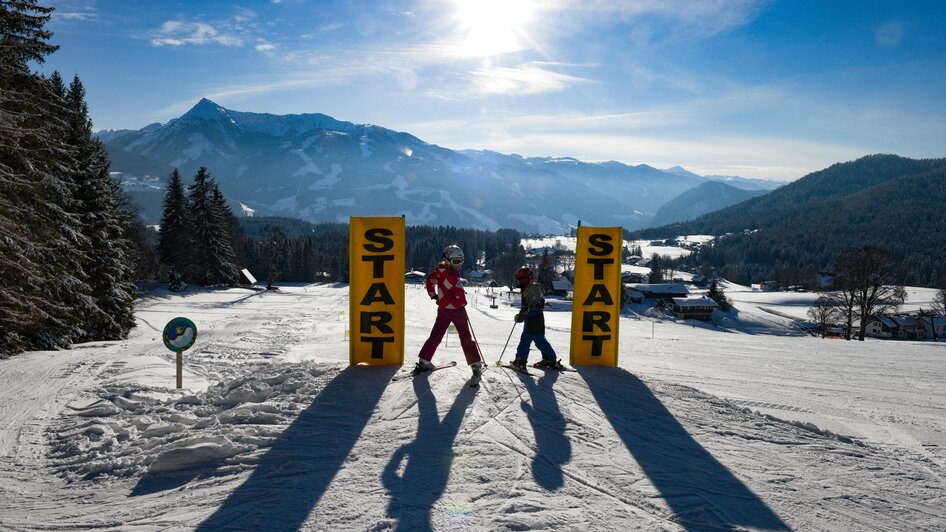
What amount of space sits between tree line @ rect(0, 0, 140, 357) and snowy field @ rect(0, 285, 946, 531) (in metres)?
4.31

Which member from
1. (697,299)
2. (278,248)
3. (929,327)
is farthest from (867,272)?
(278,248)

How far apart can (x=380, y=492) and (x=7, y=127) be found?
557 inches

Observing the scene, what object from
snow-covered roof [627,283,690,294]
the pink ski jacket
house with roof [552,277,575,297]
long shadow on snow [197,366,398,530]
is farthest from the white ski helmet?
snow-covered roof [627,283,690,294]

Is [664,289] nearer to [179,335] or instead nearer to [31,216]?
[31,216]

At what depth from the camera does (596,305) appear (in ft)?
Answer: 30.5

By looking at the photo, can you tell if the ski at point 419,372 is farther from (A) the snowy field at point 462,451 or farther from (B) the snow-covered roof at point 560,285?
(B) the snow-covered roof at point 560,285

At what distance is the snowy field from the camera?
395cm

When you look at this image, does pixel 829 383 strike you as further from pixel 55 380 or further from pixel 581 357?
pixel 55 380

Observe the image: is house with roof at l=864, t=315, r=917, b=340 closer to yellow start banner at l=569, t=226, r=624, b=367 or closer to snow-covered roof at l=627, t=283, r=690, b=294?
snow-covered roof at l=627, t=283, r=690, b=294

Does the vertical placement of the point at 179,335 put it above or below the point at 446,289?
below

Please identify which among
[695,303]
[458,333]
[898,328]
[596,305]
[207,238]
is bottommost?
[898,328]

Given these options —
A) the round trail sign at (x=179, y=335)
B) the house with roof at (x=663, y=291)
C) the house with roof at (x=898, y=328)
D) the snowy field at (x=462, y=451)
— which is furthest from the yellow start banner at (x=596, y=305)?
the house with roof at (x=663, y=291)

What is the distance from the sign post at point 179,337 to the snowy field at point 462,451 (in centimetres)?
52

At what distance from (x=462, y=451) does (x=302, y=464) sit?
1602 millimetres
